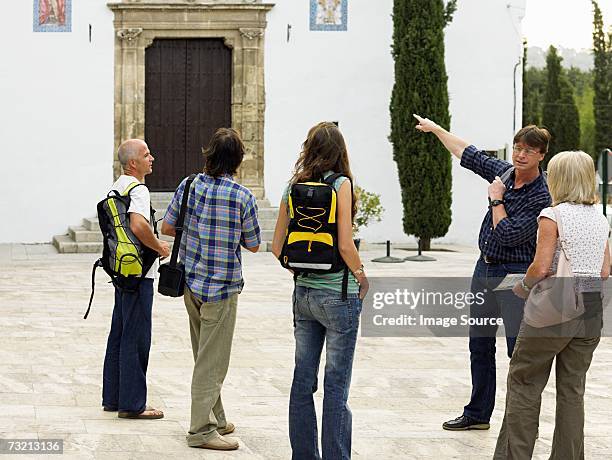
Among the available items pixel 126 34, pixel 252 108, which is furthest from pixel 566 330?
pixel 126 34

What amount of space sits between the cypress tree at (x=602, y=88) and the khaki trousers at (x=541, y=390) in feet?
113

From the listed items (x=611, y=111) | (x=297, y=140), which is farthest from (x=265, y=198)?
(x=611, y=111)

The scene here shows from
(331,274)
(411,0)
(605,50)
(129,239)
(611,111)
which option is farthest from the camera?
(605,50)

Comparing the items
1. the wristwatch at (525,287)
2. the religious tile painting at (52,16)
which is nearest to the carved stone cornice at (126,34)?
the religious tile painting at (52,16)

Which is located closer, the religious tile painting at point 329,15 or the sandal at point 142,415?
the sandal at point 142,415

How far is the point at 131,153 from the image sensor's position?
19.1ft

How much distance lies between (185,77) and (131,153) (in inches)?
447

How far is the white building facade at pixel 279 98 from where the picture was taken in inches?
657

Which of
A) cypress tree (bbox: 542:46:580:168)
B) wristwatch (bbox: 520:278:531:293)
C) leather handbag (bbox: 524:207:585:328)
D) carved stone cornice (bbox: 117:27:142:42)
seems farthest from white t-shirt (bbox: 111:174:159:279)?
cypress tree (bbox: 542:46:580:168)

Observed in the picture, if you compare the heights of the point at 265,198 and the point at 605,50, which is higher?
the point at 605,50

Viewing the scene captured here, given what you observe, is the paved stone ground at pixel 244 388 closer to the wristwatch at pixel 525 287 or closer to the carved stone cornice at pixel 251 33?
the wristwatch at pixel 525 287

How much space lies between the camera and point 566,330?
178 inches

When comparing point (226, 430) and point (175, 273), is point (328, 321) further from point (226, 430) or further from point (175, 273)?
point (226, 430)

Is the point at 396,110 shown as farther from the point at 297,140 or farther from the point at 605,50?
the point at 605,50
